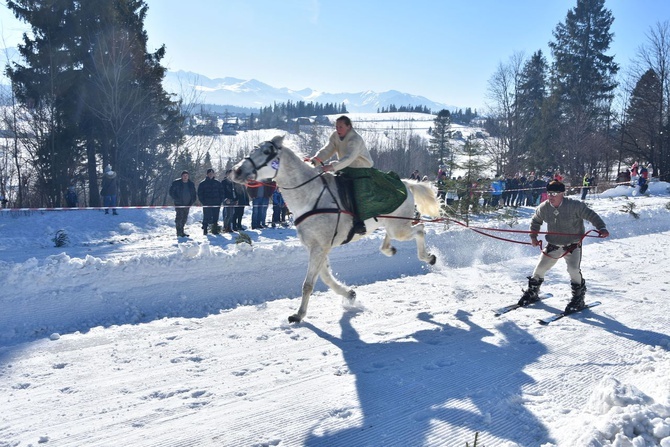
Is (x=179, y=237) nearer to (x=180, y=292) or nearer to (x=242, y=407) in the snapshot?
(x=180, y=292)

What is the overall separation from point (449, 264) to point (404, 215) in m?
3.77

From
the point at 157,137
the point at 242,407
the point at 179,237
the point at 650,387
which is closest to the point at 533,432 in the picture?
the point at 650,387

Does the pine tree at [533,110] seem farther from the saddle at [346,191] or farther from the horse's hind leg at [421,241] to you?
the saddle at [346,191]

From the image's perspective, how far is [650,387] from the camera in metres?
4.34

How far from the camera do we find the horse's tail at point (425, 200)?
8891 millimetres

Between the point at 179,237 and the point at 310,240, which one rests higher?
the point at 310,240

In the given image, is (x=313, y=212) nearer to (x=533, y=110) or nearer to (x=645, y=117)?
(x=645, y=117)

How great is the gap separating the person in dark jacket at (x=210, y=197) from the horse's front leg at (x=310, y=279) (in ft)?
24.7

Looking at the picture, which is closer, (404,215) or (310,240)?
(310,240)

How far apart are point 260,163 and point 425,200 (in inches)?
157

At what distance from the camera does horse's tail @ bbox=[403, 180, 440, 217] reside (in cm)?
889

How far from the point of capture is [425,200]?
8945 millimetres

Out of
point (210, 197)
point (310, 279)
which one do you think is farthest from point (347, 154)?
point (210, 197)

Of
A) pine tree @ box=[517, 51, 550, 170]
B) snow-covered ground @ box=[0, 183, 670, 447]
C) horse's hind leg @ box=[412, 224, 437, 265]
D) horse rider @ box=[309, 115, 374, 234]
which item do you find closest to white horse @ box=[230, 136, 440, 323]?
horse rider @ box=[309, 115, 374, 234]
